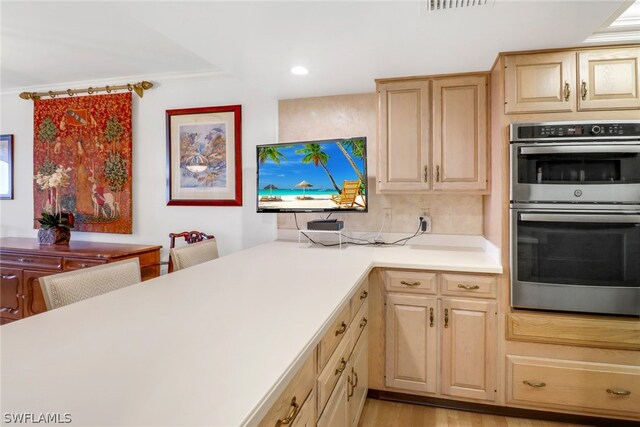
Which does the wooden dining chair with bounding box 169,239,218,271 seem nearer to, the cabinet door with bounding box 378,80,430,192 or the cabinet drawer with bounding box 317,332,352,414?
the cabinet drawer with bounding box 317,332,352,414

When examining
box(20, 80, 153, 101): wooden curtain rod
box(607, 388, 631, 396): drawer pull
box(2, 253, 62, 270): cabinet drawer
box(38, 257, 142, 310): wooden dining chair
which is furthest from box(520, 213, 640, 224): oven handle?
box(2, 253, 62, 270): cabinet drawer

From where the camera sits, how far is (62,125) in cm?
354

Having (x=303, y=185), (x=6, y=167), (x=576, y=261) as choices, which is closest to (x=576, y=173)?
(x=576, y=261)

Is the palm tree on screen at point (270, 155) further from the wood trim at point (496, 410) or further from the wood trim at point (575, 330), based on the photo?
the wood trim at point (575, 330)

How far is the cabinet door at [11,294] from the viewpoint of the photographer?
122 inches

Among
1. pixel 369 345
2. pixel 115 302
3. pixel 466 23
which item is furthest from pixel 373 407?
pixel 466 23

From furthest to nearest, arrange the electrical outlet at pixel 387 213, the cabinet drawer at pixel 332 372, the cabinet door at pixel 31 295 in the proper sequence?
1. the cabinet door at pixel 31 295
2. the electrical outlet at pixel 387 213
3. the cabinet drawer at pixel 332 372

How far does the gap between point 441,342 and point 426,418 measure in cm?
46

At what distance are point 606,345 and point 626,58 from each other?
5.28ft

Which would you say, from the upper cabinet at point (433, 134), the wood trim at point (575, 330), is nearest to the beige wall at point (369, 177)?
the upper cabinet at point (433, 134)

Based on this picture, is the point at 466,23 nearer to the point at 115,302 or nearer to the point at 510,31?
the point at 510,31

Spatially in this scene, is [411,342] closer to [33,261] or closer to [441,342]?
[441,342]

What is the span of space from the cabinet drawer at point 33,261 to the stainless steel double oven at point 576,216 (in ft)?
11.4

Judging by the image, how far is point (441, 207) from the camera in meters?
2.71
